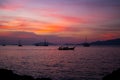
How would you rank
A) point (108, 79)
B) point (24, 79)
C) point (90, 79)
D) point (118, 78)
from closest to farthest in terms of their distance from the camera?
point (118, 78) → point (108, 79) → point (24, 79) → point (90, 79)

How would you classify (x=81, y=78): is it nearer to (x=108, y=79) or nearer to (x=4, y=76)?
(x=108, y=79)

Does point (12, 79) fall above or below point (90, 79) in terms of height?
above

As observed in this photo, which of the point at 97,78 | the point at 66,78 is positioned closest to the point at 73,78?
the point at 66,78

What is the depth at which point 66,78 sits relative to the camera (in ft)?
97.4

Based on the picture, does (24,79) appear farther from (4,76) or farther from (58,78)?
(58,78)

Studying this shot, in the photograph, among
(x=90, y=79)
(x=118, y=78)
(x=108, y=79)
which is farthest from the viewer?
(x=90, y=79)

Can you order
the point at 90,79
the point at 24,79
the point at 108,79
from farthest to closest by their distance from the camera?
the point at 90,79 < the point at 24,79 < the point at 108,79

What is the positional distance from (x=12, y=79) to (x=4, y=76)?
3.16ft

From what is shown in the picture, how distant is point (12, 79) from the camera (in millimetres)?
18125

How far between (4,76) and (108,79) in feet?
32.6

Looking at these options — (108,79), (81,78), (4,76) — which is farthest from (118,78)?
(81,78)

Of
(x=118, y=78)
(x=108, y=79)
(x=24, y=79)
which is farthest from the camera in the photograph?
(x=24, y=79)

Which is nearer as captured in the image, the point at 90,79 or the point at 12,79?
the point at 12,79

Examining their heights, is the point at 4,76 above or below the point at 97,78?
above
